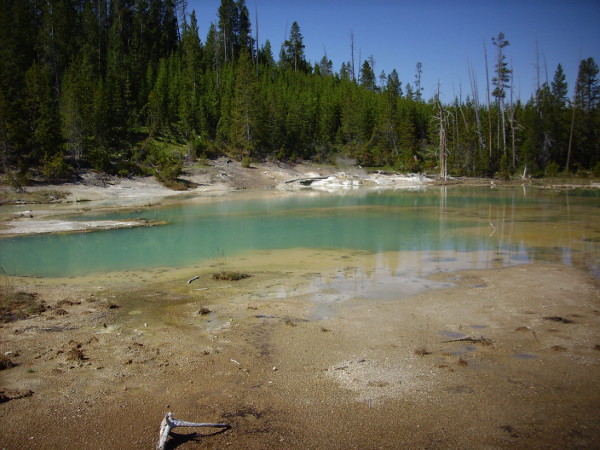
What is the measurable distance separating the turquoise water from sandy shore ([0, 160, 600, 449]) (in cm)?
421

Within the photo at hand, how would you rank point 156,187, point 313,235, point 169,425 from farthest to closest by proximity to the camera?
point 156,187
point 313,235
point 169,425

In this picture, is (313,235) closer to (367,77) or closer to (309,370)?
(309,370)

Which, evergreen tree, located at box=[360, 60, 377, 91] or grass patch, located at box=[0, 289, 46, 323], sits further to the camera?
evergreen tree, located at box=[360, 60, 377, 91]

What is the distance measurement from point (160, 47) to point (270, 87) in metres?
25.8

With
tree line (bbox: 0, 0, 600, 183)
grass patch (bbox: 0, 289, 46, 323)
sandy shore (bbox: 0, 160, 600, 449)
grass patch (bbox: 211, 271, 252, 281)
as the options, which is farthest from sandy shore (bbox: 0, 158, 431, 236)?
sandy shore (bbox: 0, 160, 600, 449)

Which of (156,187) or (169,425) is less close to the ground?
(156,187)

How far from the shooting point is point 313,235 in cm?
2111

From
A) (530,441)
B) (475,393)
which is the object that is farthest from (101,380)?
(530,441)

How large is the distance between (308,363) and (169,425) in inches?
103

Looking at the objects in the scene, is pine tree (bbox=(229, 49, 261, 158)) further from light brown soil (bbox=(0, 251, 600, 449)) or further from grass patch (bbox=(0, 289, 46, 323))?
light brown soil (bbox=(0, 251, 600, 449))

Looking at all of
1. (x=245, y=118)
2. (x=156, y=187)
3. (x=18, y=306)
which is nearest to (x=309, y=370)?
(x=18, y=306)

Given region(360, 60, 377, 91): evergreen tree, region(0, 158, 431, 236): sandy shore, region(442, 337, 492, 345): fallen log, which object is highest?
region(360, 60, 377, 91): evergreen tree

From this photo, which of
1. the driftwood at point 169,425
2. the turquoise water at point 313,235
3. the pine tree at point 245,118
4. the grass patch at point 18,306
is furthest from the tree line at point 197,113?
the driftwood at point 169,425

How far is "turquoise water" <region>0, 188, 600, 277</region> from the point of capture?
16.2 meters
